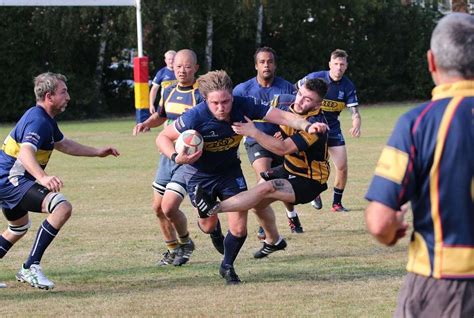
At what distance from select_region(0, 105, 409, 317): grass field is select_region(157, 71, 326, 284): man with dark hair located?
405 millimetres

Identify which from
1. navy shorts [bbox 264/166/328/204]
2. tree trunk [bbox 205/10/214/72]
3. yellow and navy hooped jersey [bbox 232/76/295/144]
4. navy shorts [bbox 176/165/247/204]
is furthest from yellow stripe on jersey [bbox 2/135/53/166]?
tree trunk [bbox 205/10/214/72]

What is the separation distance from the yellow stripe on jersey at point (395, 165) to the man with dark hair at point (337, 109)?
25.9 feet

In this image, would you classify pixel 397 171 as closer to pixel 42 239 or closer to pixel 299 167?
pixel 42 239

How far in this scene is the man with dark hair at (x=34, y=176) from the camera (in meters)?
6.98

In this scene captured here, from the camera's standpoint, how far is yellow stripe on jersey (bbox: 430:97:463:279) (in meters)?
3.29

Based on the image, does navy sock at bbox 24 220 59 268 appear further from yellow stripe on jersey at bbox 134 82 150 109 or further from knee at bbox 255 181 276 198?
yellow stripe on jersey at bbox 134 82 150 109

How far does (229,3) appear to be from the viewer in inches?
1347

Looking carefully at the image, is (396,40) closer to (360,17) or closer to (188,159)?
(360,17)

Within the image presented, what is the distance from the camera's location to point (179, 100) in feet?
28.2

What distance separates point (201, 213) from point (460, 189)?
3.92 m

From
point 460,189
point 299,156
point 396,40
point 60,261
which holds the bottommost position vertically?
point 396,40

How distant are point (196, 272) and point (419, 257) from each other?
4.50m

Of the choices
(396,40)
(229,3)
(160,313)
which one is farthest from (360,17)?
(160,313)

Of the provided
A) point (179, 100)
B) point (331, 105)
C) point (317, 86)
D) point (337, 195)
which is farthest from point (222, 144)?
point (331, 105)
